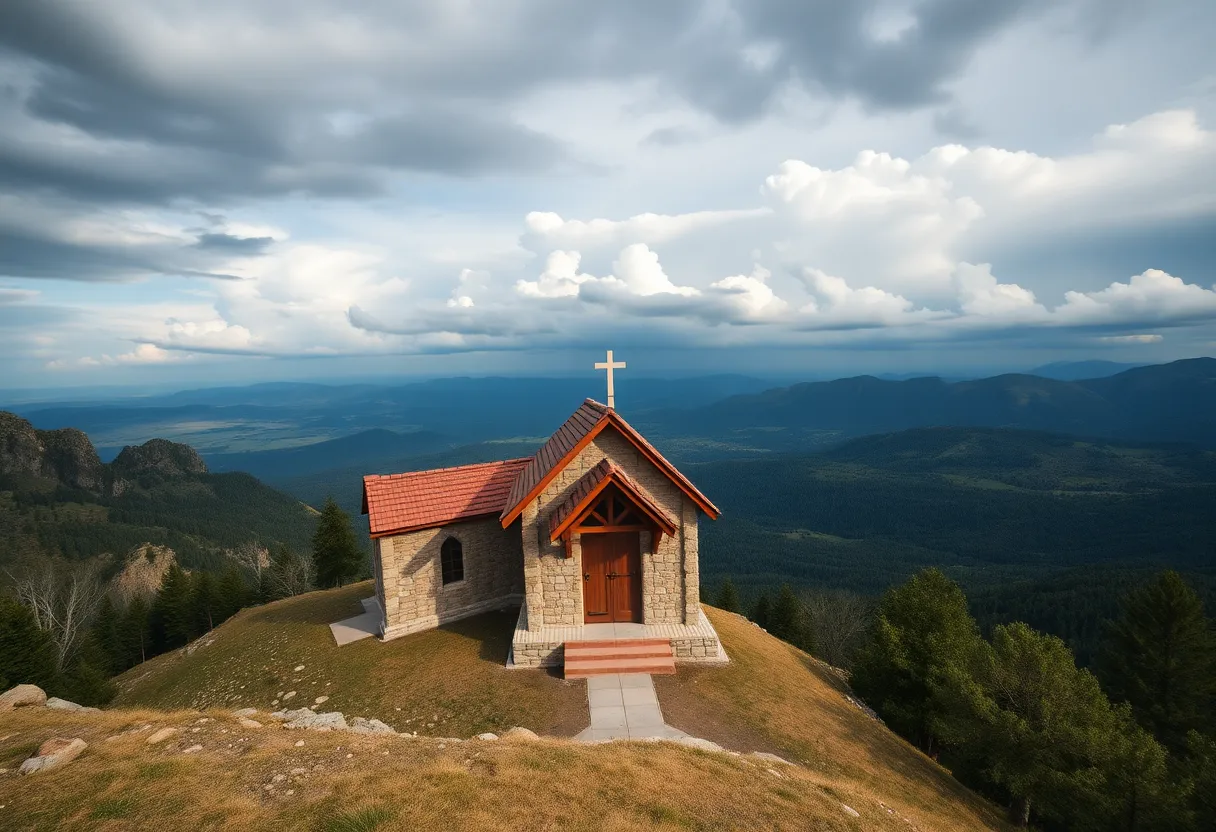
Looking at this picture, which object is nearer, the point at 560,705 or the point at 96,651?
the point at 560,705

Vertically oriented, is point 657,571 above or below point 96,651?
above

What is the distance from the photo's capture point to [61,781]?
931 centimetres

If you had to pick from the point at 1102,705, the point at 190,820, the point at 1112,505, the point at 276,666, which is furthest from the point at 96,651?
the point at 1112,505

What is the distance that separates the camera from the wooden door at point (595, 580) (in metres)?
19.6

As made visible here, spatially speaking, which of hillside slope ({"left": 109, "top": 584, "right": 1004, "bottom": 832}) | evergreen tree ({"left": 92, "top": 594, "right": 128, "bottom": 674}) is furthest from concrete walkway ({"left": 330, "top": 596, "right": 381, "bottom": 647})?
evergreen tree ({"left": 92, "top": 594, "right": 128, "bottom": 674})

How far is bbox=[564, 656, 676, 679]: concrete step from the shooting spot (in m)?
17.9

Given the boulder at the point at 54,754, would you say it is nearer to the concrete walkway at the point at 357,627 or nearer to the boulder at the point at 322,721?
the boulder at the point at 322,721

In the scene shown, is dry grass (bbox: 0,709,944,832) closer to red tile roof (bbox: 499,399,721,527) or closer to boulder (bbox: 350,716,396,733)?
boulder (bbox: 350,716,396,733)

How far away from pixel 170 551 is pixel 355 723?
112m

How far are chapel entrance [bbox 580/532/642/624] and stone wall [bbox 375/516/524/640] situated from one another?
14.5 feet

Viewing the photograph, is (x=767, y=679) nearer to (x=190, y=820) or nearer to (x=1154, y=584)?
(x=190, y=820)

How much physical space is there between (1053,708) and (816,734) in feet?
21.1

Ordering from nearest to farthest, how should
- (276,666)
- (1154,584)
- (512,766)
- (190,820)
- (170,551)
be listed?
(190,820), (512,766), (276,666), (1154,584), (170,551)

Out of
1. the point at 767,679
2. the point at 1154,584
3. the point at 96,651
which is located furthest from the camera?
the point at 96,651
